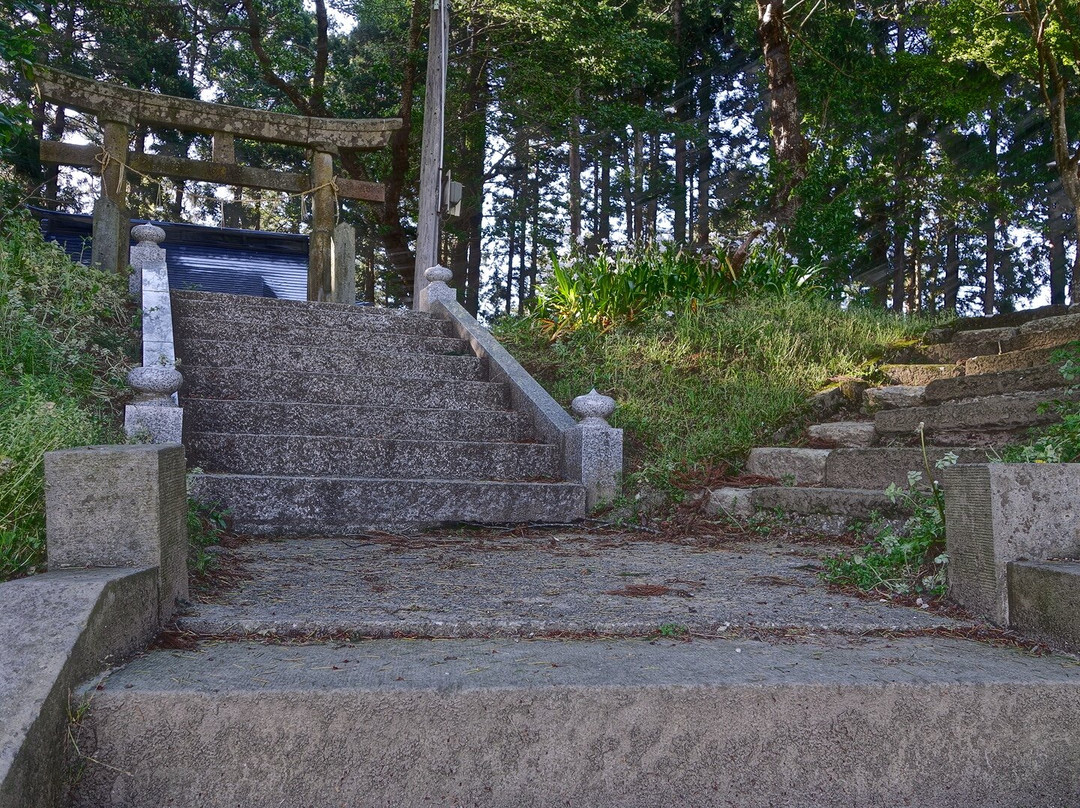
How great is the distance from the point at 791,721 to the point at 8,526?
2143mm

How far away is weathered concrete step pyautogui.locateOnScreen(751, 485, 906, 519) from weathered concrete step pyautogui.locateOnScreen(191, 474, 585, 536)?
1.24m

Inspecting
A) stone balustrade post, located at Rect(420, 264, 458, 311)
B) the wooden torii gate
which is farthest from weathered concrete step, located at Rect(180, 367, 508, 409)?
the wooden torii gate

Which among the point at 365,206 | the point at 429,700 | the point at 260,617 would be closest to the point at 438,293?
the point at 260,617

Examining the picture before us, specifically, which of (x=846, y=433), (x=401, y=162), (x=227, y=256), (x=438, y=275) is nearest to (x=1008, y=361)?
(x=846, y=433)

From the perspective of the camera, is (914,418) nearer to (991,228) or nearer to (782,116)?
(782,116)

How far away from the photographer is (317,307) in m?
7.55

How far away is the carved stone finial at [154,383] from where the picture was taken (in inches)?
177

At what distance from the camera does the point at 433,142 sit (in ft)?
37.0

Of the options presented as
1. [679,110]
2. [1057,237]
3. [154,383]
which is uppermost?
[679,110]

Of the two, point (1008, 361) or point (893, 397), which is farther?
point (893, 397)

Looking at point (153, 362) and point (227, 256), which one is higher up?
point (227, 256)

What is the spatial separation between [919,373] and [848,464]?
71.2 inches

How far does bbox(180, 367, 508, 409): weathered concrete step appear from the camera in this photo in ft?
18.7

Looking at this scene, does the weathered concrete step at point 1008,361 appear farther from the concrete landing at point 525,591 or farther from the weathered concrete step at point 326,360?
the weathered concrete step at point 326,360
